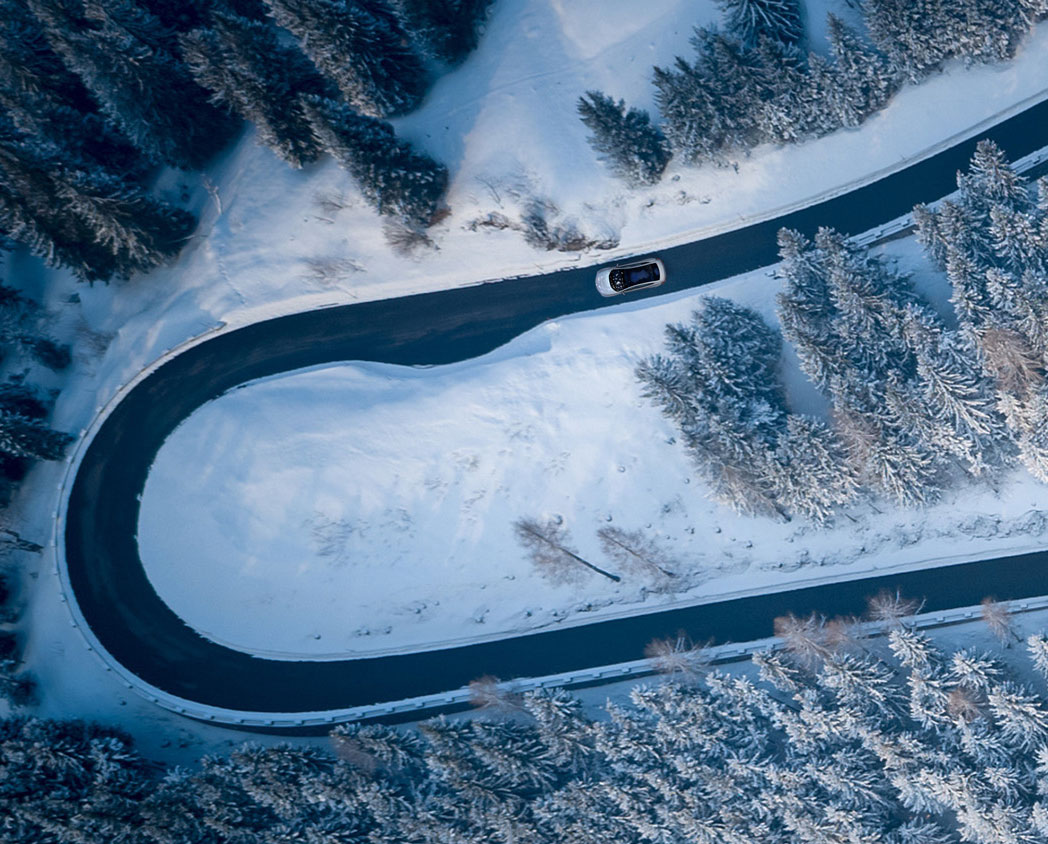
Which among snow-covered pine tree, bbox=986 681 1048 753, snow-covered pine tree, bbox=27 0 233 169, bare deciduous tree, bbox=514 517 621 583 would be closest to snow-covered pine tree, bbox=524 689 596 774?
bare deciduous tree, bbox=514 517 621 583

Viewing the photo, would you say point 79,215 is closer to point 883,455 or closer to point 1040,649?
point 883,455

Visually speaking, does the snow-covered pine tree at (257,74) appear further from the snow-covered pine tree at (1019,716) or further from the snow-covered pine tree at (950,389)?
the snow-covered pine tree at (1019,716)

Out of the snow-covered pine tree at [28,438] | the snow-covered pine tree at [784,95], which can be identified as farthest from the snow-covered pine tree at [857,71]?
the snow-covered pine tree at [28,438]

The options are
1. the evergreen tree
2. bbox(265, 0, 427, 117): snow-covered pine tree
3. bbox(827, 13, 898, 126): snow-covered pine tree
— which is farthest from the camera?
bbox(827, 13, 898, 126): snow-covered pine tree

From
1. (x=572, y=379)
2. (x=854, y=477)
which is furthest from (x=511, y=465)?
(x=854, y=477)

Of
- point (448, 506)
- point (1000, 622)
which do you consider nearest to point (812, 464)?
point (1000, 622)

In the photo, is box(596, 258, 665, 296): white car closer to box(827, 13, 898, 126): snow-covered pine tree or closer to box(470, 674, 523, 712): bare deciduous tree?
box(827, 13, 898, 126): snow-covered pine tree
